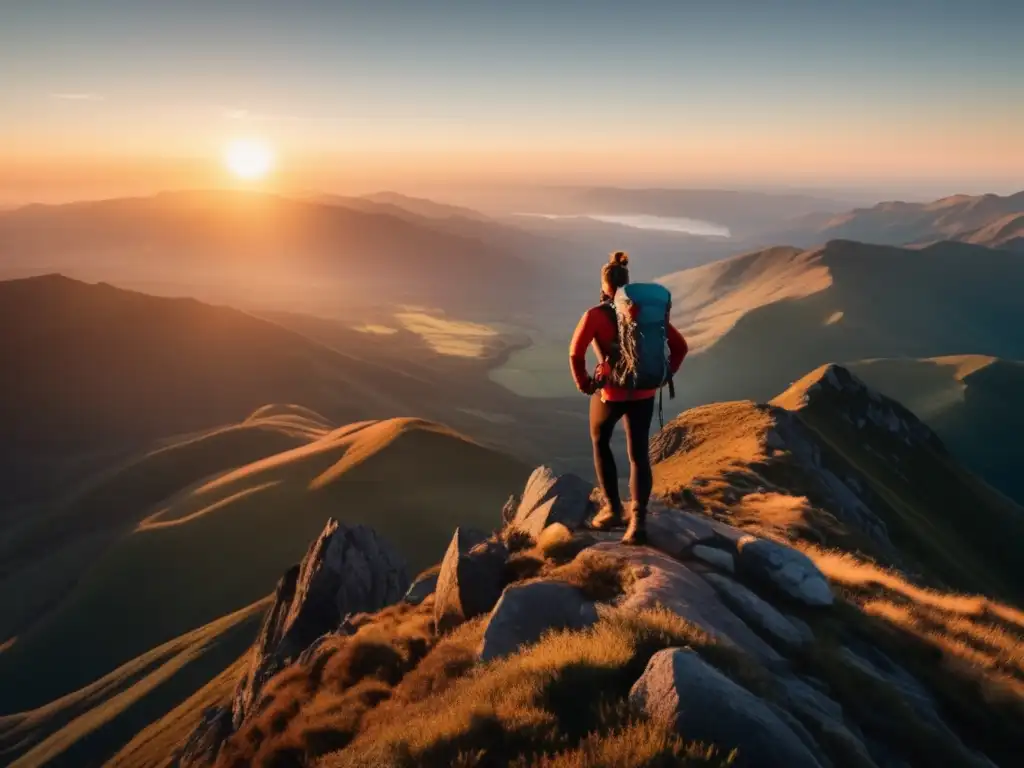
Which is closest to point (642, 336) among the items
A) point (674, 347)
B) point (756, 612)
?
point (674, 347)

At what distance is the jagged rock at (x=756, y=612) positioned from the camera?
10.7 m

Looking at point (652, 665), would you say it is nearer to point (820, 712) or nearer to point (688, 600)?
point (820, 712)

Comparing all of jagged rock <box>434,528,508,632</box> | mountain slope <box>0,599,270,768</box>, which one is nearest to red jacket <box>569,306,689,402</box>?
jagged rock <box>434,528,508,632</box>

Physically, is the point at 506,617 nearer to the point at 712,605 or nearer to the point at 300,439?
the point at 712,605

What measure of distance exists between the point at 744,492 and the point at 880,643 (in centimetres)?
1861

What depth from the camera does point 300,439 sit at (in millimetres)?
136750

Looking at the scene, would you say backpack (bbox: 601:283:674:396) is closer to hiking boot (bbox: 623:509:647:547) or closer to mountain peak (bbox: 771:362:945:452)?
hiking boot (bbox: 623:509:647:547)

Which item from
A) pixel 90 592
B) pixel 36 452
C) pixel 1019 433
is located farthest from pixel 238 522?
pixel 1019 433

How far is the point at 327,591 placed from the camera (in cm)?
3228

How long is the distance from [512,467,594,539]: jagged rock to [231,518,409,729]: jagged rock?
1512 centimetres

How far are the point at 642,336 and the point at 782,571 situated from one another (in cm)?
589

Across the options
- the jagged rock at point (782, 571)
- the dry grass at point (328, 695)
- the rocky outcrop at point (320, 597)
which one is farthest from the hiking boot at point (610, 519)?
the rocky outcrop at point (320, 597)

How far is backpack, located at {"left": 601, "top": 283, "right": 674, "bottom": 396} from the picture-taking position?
11.1 metres

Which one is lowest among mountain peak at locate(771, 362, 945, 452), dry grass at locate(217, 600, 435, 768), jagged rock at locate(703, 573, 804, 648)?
mountain peak at locate(771, 362, 945, 452)
